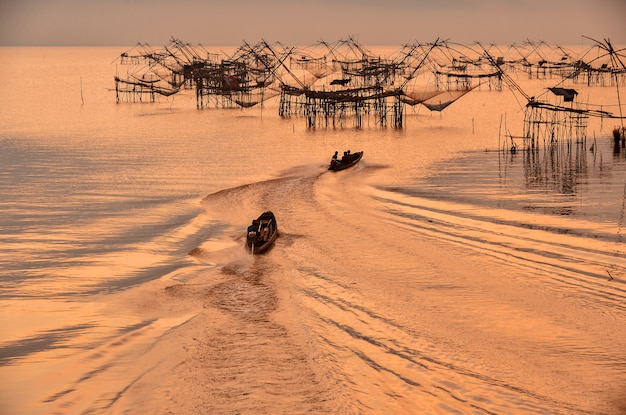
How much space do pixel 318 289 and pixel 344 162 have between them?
13.0m

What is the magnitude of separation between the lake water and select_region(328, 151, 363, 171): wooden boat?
389 mm

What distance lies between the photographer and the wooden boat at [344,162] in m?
24.6

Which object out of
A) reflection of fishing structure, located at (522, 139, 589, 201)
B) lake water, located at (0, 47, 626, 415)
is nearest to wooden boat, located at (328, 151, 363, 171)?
lake water, located at (0, 47, 626, 415)

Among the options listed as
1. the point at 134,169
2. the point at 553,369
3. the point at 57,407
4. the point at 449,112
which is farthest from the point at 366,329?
the point at 449,112

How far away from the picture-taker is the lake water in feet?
28.9

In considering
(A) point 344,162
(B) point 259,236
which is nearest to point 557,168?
(A) point 344,162

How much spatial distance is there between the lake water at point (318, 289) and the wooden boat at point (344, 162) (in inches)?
15.3

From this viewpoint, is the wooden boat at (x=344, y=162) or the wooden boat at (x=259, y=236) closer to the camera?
the wooden boat at (x=259, y=236)

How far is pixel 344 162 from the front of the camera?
2511 cm

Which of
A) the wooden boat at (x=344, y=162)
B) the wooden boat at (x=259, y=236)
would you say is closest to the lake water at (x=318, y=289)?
the wooden boat at (x=259, y=236)

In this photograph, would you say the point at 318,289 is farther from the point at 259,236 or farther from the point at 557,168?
the point at 557,168

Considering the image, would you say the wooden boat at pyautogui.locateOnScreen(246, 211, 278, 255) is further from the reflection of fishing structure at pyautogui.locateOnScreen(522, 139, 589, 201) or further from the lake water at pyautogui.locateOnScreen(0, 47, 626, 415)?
the reflection of fishing structure at pyautogui.locateOnScreen(522, 139, 589, 201)

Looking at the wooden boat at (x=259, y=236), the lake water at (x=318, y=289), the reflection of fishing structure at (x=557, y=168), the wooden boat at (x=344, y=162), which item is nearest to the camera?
the lake water at (x=318, y=289)

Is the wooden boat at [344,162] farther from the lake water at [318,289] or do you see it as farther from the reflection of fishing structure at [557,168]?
the reflection of fishing structure at [557,168]
